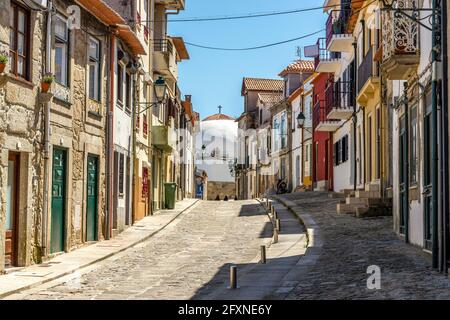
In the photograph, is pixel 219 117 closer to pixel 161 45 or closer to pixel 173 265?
pixel 161 45

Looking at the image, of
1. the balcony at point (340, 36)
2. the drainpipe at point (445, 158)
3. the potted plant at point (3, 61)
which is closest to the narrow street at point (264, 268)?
the drainpipe at point (445, 158)

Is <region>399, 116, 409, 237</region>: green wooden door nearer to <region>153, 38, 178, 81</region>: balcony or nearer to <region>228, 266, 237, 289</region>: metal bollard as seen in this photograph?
<region>228, 266, 237, 289</region>: metal bollard

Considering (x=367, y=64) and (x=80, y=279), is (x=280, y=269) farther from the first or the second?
(x=367, y=64)

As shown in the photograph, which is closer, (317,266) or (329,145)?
(317,266)

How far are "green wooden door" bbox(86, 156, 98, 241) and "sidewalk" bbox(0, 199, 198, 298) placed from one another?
353 millimetres

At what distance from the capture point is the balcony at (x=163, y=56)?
99.2 ft

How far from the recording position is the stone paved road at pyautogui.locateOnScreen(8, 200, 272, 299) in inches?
460

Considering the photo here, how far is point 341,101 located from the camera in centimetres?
3181

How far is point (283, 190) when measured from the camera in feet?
159

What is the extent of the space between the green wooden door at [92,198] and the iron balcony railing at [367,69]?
9754mm

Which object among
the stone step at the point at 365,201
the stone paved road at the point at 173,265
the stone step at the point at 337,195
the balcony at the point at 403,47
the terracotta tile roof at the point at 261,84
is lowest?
the stone paved road at the point at 173,265

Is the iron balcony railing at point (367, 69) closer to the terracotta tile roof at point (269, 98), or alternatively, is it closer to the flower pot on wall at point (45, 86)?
the flower pot on wall at point (45, 86)
